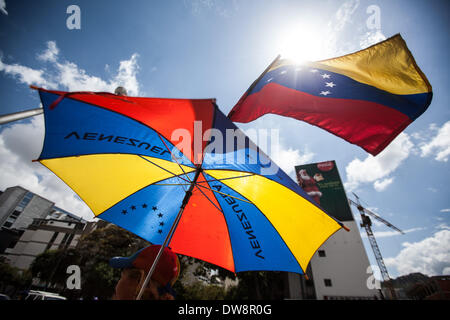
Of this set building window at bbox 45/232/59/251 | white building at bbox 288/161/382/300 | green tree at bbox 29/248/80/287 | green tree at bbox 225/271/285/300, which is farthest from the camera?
building window at bbox 45/232/59/251

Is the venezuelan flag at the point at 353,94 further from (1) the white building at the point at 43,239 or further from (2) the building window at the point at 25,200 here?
(2) the building window at the point at 25,200

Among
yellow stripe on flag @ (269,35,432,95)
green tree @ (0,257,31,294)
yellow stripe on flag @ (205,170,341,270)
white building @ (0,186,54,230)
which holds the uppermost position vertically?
white building @ (0,186,54,230)

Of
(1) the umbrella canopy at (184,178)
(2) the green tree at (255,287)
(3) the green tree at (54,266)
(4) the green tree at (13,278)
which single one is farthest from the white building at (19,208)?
(1) the umbrella canopy at (184,178)

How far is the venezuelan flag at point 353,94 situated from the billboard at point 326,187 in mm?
30536

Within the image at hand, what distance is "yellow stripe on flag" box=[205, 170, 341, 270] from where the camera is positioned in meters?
3.01

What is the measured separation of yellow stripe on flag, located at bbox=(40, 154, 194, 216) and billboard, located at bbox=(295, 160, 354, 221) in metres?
32.6

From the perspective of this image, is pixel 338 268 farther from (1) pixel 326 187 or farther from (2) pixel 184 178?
(2) pixel 184 178

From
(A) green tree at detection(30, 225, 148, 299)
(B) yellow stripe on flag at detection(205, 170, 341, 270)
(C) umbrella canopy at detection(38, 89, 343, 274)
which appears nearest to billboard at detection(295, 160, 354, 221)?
(A) green tree at detection(30, 225, 148, 299)

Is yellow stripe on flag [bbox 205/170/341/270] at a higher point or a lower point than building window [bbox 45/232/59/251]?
lower

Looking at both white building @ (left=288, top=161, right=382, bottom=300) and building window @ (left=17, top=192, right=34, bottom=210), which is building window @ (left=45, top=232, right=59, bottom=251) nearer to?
building window @ (left=17, top=192, right=34, bottom=210)

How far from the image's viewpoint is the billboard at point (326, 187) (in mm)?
31688

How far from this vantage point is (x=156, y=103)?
2.41m

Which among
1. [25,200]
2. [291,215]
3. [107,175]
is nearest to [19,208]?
[25,200]
